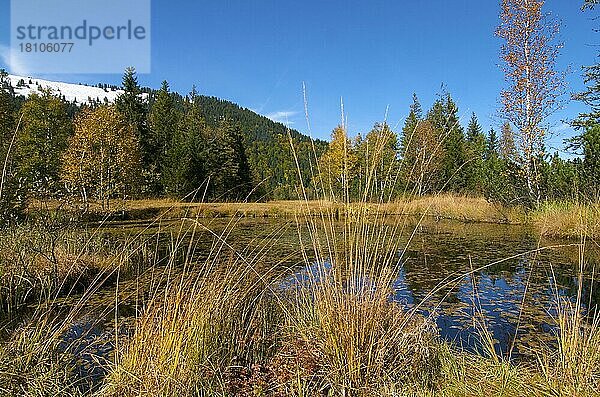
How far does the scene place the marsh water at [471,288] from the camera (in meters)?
2.79

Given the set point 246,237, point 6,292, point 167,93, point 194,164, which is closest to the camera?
point 6,292

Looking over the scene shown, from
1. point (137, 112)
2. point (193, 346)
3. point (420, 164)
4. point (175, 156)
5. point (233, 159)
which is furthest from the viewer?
point (137, 112)

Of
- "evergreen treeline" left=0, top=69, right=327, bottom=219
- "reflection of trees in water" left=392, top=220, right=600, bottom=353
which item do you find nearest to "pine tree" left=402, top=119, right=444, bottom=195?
"reflection of trees in water" left=392, top=220, right=600, bottom=353

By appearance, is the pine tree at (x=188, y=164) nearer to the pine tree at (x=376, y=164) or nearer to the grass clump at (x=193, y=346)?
the grass clump at (x=193, y=346)

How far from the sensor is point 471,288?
4223 mm

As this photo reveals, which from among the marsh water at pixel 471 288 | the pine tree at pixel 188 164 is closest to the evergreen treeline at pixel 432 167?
the marsh water at pixel 471 288

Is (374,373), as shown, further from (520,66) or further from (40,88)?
(40,88)

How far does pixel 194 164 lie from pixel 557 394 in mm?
18748

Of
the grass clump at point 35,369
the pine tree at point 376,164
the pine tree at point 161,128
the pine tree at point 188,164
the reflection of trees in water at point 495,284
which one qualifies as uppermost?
the pine tree at point 161,128

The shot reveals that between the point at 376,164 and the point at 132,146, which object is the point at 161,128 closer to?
the point at 132,146

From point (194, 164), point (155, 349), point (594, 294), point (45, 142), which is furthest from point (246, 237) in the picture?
point (45, 142)

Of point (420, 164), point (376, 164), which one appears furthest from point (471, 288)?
point (376, 164)

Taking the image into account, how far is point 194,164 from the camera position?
19.2m

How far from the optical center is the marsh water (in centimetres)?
279
